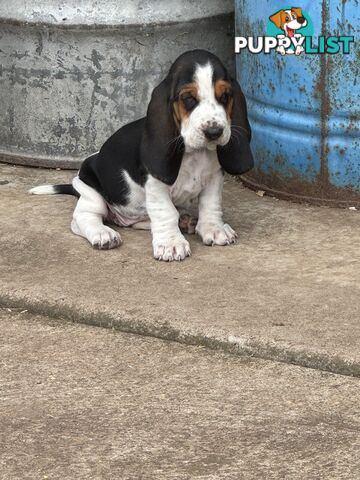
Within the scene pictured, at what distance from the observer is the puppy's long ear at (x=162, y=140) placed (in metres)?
4.88

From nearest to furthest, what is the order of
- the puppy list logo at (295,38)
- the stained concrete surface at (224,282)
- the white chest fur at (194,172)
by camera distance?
the stained concrete surface at (224,282) → the white chest fur at (194,172) → the puppy list logo at (295,38)

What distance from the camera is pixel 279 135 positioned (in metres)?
5.74

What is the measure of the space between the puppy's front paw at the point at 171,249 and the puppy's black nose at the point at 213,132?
20.3 inches

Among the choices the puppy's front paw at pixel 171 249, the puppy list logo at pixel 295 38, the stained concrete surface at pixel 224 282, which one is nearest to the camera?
the stained concrete surface at pixel 224 282

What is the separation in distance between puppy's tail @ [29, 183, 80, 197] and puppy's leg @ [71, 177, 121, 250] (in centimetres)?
22

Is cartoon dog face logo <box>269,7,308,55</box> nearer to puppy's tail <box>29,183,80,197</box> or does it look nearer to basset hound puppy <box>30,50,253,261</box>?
basset hound puppy <box>30,50,253,261</box>

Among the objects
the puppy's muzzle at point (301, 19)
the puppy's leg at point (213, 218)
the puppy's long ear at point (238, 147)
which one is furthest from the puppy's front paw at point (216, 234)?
the puppy's muzzle at point (301, 19)

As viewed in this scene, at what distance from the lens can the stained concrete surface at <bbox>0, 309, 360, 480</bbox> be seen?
3.43 metres

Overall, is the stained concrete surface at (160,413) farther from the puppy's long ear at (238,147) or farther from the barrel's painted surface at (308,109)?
the barrel's painted surface at (308,109)

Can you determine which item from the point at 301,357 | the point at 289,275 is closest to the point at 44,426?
the point at 301,357

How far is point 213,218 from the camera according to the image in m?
5.19

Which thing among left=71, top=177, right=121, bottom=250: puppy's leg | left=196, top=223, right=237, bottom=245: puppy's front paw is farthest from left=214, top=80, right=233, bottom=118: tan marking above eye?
left=71, top=177, right=121, bottom=250: puppy's leg

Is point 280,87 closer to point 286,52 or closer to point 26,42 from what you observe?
point 286,52

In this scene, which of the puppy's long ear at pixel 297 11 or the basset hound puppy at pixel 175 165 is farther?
the puppy's long ear at pixel 297 11
